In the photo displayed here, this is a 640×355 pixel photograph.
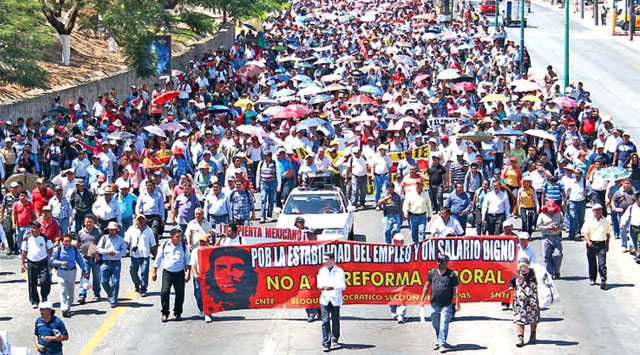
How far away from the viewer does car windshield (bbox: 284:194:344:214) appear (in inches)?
990

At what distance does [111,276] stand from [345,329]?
4.49m

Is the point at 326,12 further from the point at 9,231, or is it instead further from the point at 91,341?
the point at 91,341

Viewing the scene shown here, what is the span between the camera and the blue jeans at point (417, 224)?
24.9m

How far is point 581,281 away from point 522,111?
46.9 feet

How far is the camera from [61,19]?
47.2 meters

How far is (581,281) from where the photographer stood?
75.0 ft

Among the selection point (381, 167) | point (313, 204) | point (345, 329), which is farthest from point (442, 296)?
point (381, 167)

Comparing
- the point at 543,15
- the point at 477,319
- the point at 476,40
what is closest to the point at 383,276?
the point at 477,319

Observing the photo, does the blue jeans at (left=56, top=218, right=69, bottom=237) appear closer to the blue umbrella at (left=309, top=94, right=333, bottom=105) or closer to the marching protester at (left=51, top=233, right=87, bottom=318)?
the marching protester at (left=51, top=233, right=87, bottom=318)

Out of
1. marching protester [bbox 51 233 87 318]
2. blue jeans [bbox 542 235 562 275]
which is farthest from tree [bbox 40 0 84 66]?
blue jeans [bbox 542 235 562 275]

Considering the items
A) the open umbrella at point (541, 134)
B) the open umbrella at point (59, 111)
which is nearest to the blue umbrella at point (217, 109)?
the open umbrella at point (59, 111)

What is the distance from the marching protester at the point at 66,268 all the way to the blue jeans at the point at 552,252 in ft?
26.4

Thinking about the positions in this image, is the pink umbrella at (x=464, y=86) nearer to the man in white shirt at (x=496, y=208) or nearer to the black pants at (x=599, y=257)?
the man in white shirt at (x=496, y=208)

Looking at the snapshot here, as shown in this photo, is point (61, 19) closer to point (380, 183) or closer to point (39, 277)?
point (380, 183)
